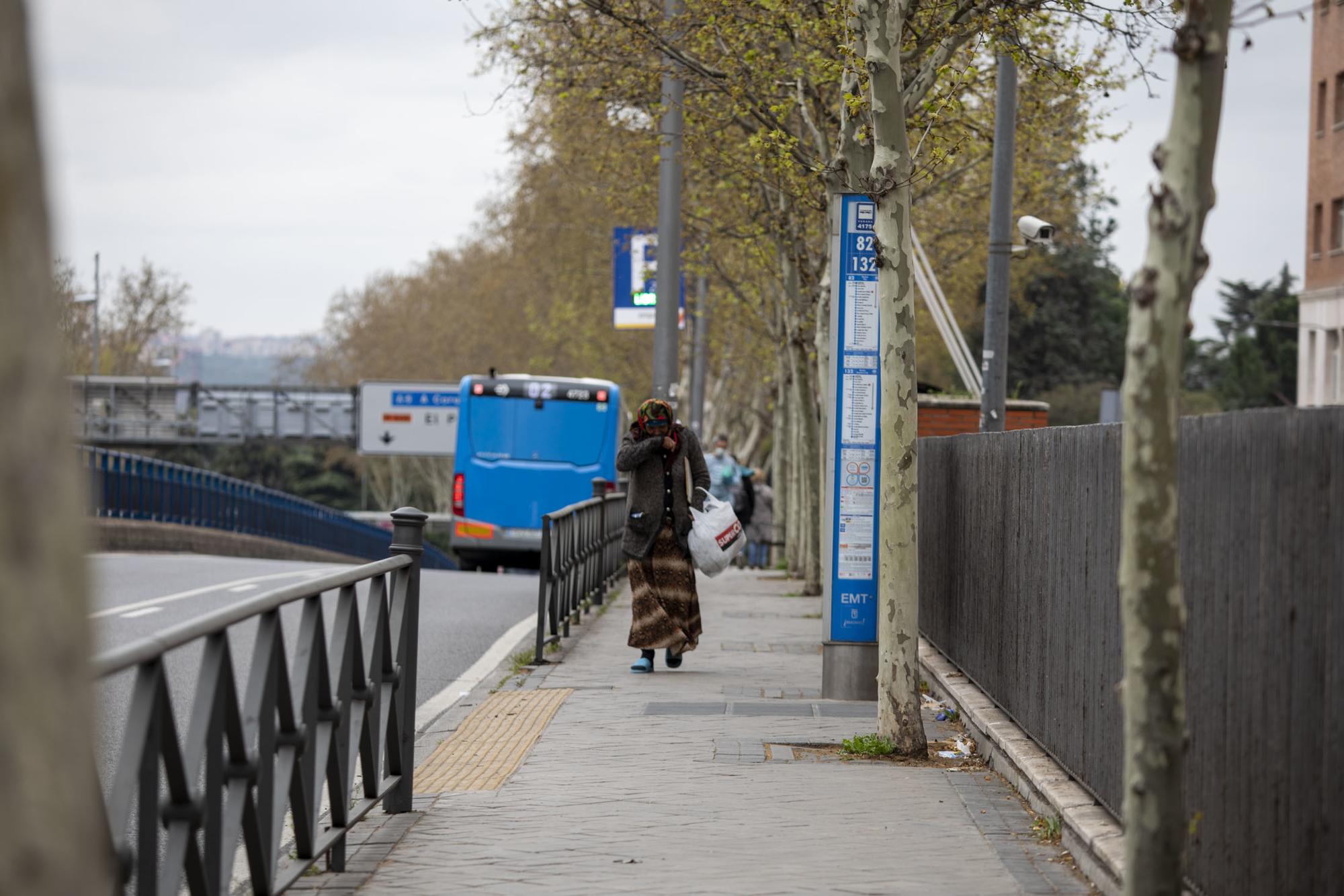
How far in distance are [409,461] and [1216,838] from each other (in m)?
78.1

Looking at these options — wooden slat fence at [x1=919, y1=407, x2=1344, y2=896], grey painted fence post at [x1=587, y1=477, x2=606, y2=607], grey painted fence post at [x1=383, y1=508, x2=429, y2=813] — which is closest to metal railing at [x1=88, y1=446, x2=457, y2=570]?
grey painted fence post at [x1=587, y1=477, x2=606, y2=607]

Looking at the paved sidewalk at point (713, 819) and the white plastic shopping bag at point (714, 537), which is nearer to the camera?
the paved sidewalk at point (713, 819)

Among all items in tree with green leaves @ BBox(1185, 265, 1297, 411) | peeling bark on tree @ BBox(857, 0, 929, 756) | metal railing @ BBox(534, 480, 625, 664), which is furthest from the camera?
tree with green leaves @ BBox(1185, 265, 1297, 411)

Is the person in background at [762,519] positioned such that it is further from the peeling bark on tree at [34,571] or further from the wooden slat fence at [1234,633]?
the peeling bark on tree at [34,571]

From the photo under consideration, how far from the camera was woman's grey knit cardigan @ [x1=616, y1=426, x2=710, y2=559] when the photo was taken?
462 inches

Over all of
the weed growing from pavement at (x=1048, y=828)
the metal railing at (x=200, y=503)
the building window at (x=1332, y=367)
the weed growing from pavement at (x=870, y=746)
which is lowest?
the metal railing at (x=200, y=503)

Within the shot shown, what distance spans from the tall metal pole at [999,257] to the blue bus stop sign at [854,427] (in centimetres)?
588

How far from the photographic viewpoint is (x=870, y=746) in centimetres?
849

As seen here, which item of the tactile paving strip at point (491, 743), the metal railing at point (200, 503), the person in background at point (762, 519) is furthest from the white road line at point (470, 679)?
the person in background at point (762, 519)

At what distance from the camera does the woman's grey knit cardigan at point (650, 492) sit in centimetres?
1174

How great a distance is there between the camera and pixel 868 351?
10.5 meters

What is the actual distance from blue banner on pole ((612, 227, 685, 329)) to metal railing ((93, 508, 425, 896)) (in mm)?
15178

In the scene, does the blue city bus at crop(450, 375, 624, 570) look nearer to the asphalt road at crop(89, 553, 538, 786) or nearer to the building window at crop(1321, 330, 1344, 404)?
the asphalt road at crop(89, 553, 538, 786)

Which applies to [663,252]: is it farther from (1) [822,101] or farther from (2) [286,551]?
(2) [286,551]
